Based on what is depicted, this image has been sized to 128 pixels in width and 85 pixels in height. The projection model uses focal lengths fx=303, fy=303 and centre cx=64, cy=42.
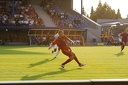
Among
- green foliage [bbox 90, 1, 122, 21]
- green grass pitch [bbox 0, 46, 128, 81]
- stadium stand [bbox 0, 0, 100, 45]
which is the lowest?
green grass pitch [bbox 0, 46, 128, 81]

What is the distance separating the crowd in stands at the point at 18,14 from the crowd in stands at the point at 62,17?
2.92 meters

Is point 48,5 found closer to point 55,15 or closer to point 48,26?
point 55,15

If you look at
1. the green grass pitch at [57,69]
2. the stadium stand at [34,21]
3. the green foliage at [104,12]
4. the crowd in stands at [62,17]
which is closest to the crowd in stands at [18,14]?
the stadium stand at [34,21]

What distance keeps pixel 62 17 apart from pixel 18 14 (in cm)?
705

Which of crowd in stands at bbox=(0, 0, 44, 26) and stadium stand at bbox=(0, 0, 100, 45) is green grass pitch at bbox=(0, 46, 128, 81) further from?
crowd in stands at bbox=(0, 0, 44, 26)

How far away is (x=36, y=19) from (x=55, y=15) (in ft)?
14.4

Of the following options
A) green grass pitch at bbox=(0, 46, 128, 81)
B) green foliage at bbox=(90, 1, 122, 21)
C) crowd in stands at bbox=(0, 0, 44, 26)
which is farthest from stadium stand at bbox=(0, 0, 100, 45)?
green foliage at bbox=(90, 1, 122, 21)

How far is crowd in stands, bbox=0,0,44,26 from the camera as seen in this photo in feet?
140

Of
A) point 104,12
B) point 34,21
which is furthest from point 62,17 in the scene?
point 104,12

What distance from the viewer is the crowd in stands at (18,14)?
4278 centimetres

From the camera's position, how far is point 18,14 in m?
45.2

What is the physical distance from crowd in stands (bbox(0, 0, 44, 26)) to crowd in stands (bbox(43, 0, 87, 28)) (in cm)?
292

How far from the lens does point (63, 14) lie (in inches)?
1908

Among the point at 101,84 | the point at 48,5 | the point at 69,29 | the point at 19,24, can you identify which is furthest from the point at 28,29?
the point at 101,84
